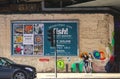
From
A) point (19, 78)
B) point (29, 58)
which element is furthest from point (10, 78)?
point (29, 58)

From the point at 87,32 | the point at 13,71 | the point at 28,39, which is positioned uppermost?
the point at 87,32

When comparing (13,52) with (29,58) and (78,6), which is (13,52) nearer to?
(29,58)

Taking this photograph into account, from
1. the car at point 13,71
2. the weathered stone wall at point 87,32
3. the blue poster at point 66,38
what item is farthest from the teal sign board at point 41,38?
the car at point 13,71

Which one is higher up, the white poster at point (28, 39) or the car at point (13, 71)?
the white poster at point (28, 39)

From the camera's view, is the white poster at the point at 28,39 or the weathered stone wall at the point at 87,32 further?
the white poster at the point at 28,39

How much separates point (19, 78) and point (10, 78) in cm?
51

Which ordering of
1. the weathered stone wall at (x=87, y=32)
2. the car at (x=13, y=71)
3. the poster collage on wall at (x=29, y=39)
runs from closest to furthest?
1. the car at (x=13, y=71)
2. the weathered stone wall at (x=87, y=32)
3. the poster collage on wall at (x=29, y=39)

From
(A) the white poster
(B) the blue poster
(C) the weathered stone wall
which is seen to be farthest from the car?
(A) the white poster

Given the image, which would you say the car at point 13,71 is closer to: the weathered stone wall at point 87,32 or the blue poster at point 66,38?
the weathered stone wall at point 87,32

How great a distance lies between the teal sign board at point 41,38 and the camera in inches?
1321

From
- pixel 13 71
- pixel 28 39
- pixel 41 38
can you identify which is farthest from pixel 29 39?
pixel 13 71

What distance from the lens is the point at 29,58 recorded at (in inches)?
1332

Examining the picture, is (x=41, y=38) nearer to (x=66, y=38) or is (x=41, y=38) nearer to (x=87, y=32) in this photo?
(x=66, y=38)

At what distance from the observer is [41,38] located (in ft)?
111
